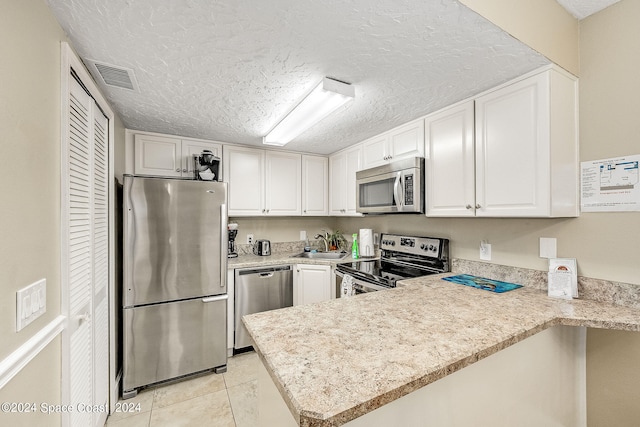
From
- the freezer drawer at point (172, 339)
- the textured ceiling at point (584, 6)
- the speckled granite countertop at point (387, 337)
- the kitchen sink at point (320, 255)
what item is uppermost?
the textured ceiling at point (584, 6)

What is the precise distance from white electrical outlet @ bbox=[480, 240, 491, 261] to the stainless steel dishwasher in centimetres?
183

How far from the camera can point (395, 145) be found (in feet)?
8.15

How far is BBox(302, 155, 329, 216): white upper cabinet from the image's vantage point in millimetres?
3443

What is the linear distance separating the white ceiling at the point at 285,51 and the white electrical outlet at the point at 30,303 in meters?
1.06

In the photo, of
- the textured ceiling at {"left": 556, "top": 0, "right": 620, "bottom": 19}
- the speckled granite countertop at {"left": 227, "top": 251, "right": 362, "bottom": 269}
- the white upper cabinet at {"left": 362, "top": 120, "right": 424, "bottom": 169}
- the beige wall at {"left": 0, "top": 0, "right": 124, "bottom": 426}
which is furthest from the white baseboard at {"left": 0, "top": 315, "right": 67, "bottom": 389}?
the textured ceiling at {"left": 556, "top": 0, "right": 620, "bottom": 19}

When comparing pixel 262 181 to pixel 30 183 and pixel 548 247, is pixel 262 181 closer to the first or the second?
pixel 30 183

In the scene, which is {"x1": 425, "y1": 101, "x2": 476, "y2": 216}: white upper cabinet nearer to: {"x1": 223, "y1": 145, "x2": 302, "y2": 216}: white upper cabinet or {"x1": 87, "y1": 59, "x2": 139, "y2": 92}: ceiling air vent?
A: {"x1": 223, "y1": 145, "x2": 302, "y2": 216}: white upper cabinet

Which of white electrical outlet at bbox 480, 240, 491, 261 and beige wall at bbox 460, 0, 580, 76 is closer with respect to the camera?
beige wall at bbox 460, 0, 580, 76

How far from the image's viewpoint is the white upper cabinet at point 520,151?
4.87 ft

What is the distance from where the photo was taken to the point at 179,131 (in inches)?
102

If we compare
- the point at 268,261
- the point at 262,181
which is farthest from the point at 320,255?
the point at 262,181

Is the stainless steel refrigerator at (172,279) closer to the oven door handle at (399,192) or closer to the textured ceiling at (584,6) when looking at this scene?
the oven door handle at (399,192)

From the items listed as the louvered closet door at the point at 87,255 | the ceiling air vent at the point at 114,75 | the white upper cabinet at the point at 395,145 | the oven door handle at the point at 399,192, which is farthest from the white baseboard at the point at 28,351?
the white upper cabinet at the point at 395,145

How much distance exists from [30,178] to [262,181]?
231cm
